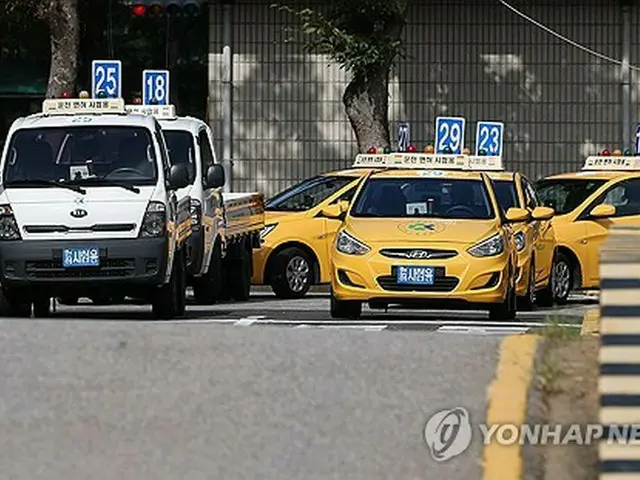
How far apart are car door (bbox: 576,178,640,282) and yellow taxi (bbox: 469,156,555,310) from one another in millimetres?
947

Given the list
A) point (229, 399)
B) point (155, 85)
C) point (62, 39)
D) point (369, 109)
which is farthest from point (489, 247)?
point (369, 109)

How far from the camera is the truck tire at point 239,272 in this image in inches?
935

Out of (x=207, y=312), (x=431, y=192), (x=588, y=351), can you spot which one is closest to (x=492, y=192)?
(x=431, y=192)

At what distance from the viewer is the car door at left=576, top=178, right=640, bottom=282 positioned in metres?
24.5

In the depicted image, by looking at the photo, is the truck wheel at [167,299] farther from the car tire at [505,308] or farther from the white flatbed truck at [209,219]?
the car tire at [505,308]

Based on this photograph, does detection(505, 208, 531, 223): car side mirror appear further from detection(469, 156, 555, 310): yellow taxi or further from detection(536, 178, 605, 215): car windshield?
detection(536, 178, 605, 215): car windshield

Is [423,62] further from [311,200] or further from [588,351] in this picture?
[588,351]

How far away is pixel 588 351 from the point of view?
9812mm

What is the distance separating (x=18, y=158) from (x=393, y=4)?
1329 centimetres

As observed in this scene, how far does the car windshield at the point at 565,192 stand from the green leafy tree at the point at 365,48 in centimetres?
565

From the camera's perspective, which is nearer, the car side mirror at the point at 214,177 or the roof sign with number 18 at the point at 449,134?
the car side mirror at the point at 214,177

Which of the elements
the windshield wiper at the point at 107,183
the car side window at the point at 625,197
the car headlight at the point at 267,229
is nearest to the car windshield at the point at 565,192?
the car side window at the point at 625,197

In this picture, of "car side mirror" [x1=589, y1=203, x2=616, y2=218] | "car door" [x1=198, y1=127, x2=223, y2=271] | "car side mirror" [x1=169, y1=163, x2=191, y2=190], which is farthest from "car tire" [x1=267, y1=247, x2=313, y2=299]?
"car side mirror" [x1=169, y1=163, x2=191, y2=190]

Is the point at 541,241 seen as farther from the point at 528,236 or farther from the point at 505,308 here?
the point at 505,308
